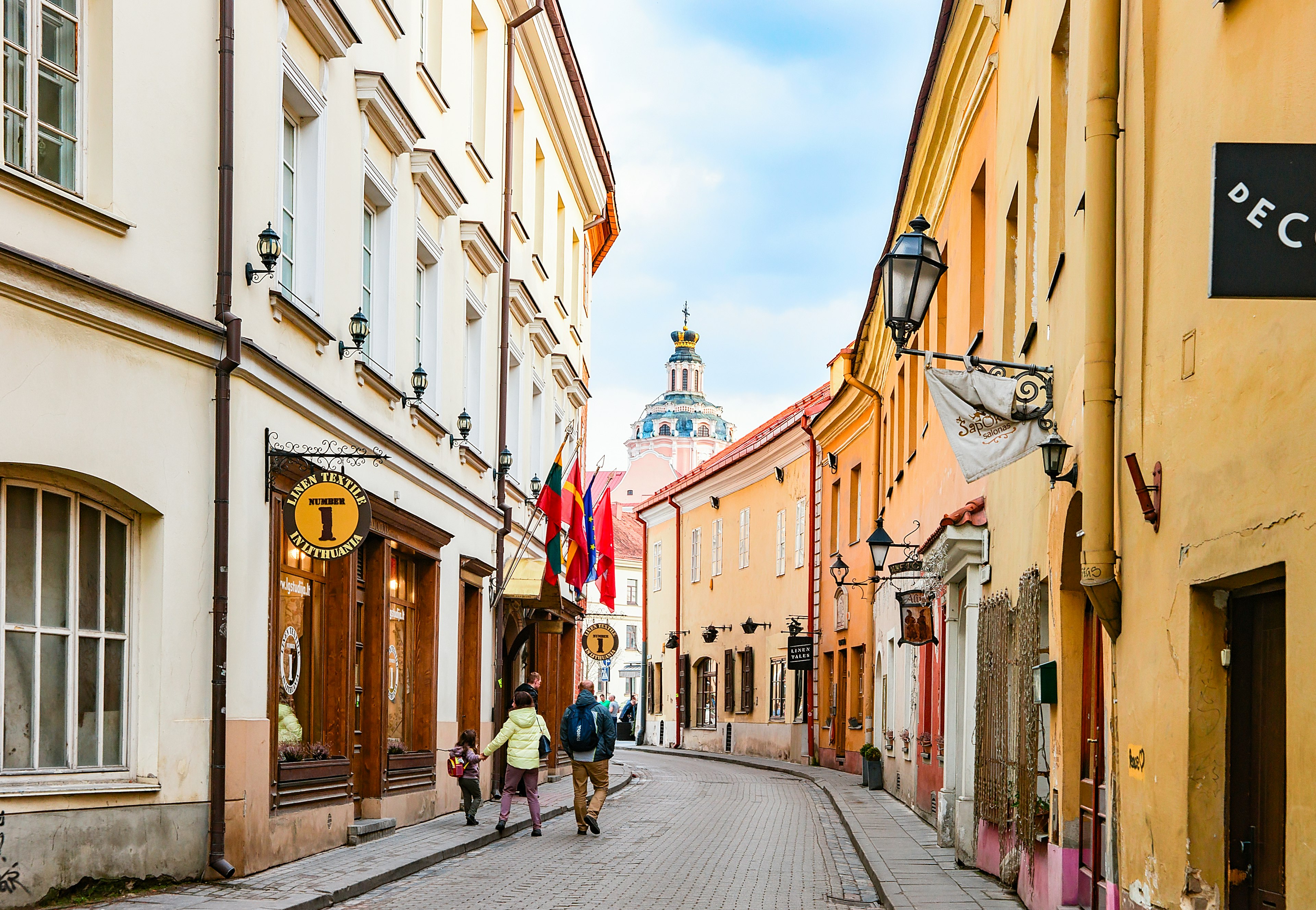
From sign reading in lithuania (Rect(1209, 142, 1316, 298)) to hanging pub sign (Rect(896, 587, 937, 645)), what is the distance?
13.8 m

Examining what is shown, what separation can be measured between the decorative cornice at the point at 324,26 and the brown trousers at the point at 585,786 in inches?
318

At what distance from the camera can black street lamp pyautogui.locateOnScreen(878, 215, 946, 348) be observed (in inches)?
365

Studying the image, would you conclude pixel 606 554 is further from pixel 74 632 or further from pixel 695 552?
pixel 695 552

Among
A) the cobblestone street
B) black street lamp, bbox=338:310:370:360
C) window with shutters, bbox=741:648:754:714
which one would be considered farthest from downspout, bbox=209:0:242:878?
window with shutters, bbox=741:648:754:714

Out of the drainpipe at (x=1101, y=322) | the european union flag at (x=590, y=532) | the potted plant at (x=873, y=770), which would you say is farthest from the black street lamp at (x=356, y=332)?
the potted plant at (x=873, y=770)

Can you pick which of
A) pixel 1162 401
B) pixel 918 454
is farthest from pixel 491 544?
pixel 1162 401

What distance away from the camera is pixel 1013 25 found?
12.6 meters

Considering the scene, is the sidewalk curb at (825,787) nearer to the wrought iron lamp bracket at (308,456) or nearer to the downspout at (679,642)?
the downspout at (679,642)

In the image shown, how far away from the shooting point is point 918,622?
57.5 ft

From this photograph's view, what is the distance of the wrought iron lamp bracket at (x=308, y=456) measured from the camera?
1225 centimetres

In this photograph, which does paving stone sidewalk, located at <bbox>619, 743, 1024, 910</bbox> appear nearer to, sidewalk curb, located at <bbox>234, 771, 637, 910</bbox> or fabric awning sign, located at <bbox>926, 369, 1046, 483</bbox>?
fabric awning sign, located at <bbox>926, 369, 1046, 483</bbox>

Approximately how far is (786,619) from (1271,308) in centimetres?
3175

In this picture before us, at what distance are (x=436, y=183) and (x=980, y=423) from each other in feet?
32.9

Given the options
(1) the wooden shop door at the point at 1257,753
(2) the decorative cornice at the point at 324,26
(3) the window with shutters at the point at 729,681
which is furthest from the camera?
(3) the window with shutters at the point at 729,681
